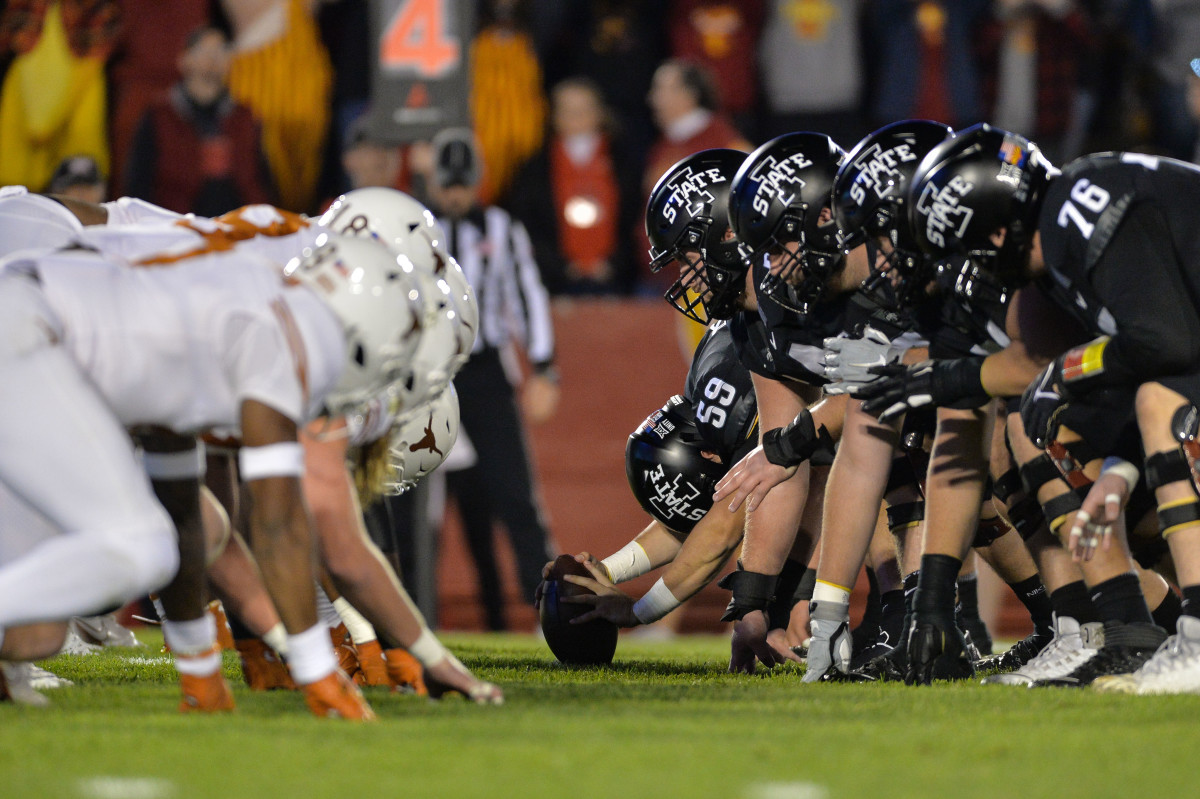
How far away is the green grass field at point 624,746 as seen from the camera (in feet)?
10.4

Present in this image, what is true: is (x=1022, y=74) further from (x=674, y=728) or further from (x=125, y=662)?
(x=674, y=728)

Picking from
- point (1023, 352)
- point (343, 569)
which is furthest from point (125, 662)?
point (1023, 352)

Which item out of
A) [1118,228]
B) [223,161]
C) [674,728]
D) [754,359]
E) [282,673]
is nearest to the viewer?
[674,728]

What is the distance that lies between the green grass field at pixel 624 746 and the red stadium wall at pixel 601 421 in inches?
207

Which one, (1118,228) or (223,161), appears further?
(223,161)

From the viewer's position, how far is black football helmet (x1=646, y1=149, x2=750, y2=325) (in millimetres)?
6172

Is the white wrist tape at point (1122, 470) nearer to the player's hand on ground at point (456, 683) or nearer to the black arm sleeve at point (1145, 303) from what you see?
the black arm sleeve at point (1145, 303)

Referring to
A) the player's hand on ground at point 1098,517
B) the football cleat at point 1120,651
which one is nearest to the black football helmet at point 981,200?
the player's hand on ground at point 1098,517

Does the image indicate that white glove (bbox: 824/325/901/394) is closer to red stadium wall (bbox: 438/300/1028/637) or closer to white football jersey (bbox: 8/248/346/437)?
white football jersey (bbox: 8/248/346/437)

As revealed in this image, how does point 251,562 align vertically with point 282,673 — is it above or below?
above

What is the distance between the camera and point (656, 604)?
6.26 m

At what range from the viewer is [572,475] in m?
10.5

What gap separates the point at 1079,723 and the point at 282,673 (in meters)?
2.37

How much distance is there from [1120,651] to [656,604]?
1.86 meters
